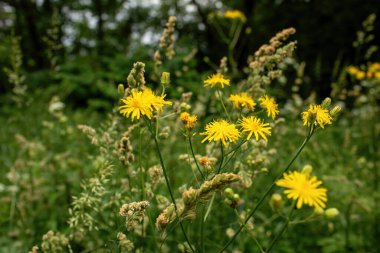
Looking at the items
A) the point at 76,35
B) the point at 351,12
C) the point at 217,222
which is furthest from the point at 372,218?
the point at 76,35

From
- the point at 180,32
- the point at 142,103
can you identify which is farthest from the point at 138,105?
the point at 180,32

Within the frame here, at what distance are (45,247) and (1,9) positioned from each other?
16.3 meters

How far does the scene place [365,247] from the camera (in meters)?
2.48

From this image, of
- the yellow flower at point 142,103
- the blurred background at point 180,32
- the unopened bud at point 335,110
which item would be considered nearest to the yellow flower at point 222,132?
the yellow flower at point 142,103

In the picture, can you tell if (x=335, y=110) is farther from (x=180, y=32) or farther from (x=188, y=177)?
(x=180, y=32)

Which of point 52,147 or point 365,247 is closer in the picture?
point 365,247

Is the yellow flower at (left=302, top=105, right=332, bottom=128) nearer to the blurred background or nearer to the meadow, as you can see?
the meadow

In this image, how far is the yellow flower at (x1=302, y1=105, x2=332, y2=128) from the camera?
1125mm

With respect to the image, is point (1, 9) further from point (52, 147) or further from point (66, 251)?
point (66, 251)

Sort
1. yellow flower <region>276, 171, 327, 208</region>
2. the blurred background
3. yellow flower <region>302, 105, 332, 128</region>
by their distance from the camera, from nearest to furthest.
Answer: yellow flower <region>276, 171, 327, 208</region>
yellow flower <region>302, 105, 332, 128</region>
the blurred background

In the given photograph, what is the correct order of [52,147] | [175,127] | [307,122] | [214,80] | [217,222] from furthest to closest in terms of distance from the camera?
1. [52,147]
2. [175,127]
3. [217,222]
4. [214,80]
5. [307,122]

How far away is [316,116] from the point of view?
1138 mm

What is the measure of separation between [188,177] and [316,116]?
1.50m

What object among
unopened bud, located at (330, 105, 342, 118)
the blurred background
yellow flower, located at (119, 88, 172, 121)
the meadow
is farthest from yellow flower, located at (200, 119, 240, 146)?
the blurred background
